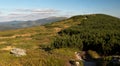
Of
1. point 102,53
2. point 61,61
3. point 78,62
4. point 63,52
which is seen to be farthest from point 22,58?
point 102,53

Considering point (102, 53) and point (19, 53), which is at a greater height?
point (19, 53)

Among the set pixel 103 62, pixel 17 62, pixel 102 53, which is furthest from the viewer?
pixel 102 53

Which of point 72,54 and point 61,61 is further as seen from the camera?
point 72,54

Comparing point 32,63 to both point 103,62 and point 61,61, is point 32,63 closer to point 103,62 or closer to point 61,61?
point 61,61

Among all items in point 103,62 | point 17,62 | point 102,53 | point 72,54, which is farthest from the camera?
point 102,53

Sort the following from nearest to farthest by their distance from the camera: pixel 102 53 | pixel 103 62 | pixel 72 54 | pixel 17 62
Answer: pixel 17 62, pixel 103 62, pixel 72 54, pixel 102 53

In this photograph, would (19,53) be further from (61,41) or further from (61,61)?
(61,41)

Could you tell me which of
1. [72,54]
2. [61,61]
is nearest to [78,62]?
[61,61]

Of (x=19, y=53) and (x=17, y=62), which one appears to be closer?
(x=17, y=62)

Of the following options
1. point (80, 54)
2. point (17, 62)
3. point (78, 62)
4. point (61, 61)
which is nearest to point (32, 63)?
point (17, 62)
